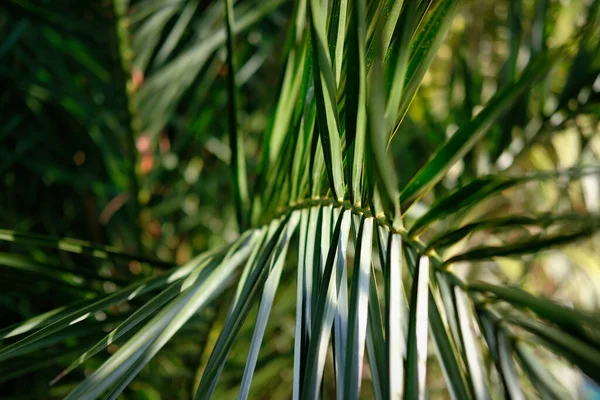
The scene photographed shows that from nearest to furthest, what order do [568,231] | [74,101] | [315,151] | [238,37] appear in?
[568,231] → [315,151] → [74,101] → [238,37]

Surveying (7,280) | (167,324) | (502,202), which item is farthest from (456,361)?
(502,202)

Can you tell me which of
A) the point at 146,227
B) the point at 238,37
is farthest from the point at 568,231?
the point at 238,37

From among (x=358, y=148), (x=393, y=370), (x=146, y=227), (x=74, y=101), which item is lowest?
(x=393, y=370)

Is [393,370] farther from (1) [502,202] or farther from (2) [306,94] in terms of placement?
(1) [502,202]

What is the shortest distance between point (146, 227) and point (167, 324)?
422 millimetres

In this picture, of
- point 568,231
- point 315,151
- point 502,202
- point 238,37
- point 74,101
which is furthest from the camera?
point 502,202

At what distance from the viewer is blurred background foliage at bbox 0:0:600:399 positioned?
629mm

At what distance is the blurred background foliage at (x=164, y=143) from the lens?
0.63 meters

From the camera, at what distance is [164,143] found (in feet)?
3.02

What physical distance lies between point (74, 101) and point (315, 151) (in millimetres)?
416

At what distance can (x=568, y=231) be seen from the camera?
22 centimetres

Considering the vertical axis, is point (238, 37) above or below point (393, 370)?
above

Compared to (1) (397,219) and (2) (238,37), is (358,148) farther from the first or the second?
(2) (238,37)

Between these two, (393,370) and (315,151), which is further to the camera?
(315,151)
